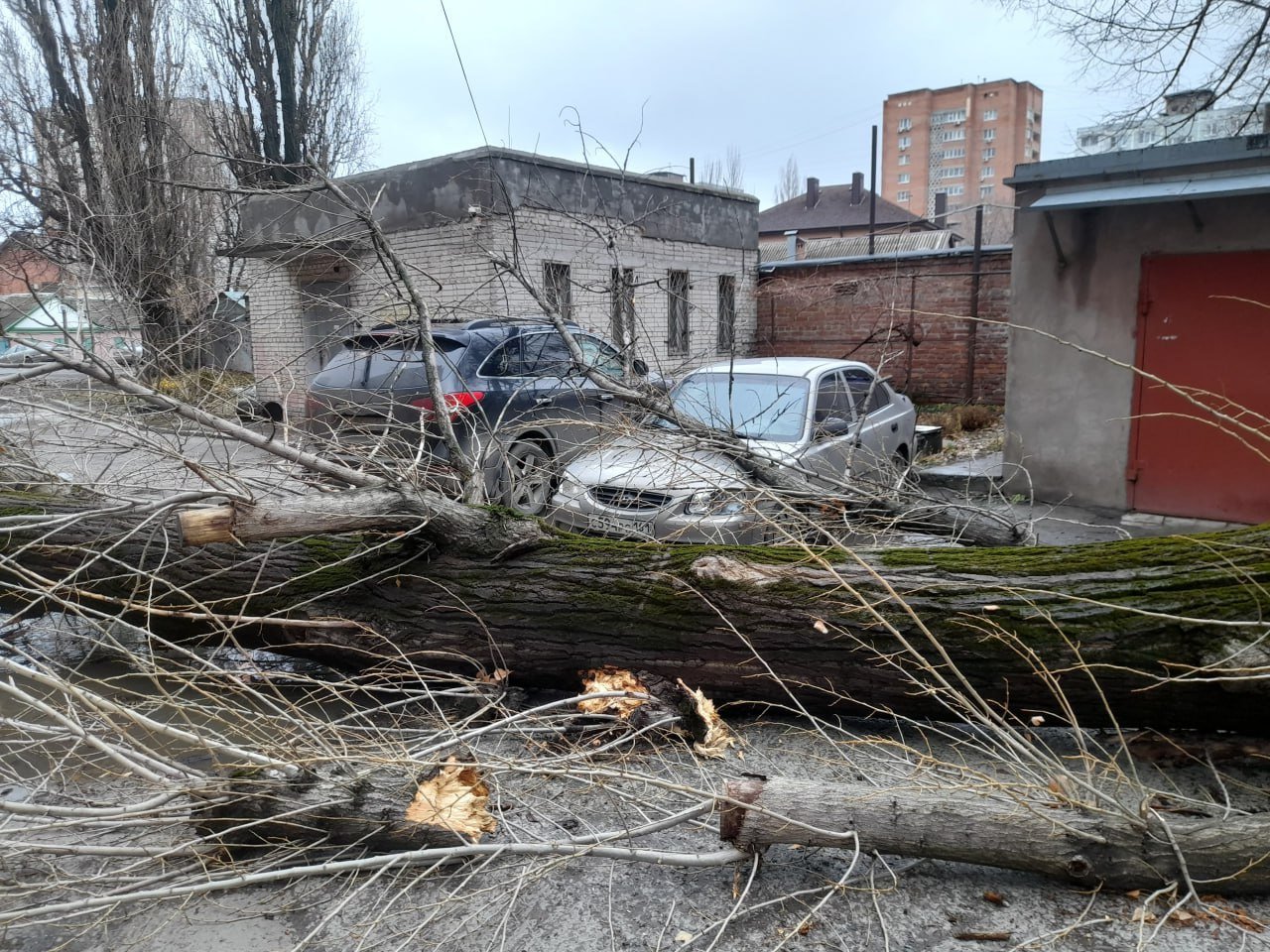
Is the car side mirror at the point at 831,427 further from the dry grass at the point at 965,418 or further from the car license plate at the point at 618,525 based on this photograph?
the dry grass at the point at 965,418

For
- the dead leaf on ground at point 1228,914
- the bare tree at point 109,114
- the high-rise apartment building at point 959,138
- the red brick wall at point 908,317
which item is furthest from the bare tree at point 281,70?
the high-rise apartment building at point 959,138

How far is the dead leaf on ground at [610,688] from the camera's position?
358cm

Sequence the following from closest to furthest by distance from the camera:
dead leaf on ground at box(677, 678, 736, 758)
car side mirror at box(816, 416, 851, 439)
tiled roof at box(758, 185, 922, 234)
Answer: dead leaf on ground at box(677, 678, 736, 758), car side mirror at box(816, 416, 851, 439), tiled roof at box(758, 185, 922, 234)

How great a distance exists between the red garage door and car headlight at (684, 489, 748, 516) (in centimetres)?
433

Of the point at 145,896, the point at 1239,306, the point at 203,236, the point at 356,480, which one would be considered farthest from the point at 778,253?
the point at 145,896

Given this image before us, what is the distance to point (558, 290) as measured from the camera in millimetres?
7105

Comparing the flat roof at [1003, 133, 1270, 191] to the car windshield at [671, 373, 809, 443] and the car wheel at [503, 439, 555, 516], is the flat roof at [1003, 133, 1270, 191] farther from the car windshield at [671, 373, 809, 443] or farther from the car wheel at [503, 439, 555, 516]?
the car wheel at [503, 439, 555, 516]

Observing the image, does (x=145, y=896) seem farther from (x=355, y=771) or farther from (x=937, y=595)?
(x=937, y=595)

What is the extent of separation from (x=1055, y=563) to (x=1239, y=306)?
5198mm

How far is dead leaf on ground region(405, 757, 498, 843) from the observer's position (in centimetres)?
291

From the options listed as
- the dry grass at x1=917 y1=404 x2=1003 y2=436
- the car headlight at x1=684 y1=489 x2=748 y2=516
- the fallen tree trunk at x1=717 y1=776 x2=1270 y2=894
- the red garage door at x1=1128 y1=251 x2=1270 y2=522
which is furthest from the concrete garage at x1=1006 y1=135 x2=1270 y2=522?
the fallen tree trunk at x1=717 y1=776 x2=1270 y2=894

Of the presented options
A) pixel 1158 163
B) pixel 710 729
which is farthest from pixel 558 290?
pixel 1158 163

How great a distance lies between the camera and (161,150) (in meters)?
13.3

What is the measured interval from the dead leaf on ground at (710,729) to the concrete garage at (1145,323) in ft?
15.1
